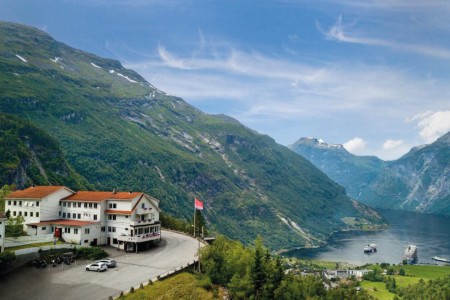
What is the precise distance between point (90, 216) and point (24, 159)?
117 meters

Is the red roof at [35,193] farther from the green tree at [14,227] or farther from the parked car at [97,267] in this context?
the parked car at [97,267]

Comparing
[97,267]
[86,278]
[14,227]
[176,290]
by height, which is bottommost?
[176,290]

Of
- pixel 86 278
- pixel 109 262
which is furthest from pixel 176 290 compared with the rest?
pixel 109 262

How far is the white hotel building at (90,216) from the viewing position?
68.9m

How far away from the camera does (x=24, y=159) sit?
6811 inches

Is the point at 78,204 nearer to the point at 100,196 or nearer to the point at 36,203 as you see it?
the point at 100,196

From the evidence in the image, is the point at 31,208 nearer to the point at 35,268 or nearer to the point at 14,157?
the point at 35,268

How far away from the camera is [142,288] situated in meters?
48.0

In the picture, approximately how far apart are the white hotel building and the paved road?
15.7 ft

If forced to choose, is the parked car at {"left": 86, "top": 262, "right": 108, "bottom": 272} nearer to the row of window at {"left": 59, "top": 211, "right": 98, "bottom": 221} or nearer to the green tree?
the row of window at {"left": 59, "top": 211, "right": 98, "bottom": 221}

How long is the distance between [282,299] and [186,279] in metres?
15.0

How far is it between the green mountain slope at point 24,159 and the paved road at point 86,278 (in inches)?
4145

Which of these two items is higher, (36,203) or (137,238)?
(36,203)

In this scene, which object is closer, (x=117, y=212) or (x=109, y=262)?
(x=109, y=262)
